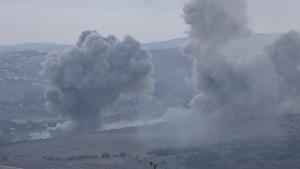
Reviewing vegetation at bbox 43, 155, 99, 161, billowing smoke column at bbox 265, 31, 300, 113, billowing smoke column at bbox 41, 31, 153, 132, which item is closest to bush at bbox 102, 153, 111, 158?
vegetation at bbox 43, 155, 99, 161

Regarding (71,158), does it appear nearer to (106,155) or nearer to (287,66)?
(106,155)

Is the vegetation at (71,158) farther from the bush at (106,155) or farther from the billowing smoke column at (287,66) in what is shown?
the billowing smoke column at (287,66)

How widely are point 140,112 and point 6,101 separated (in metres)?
34.5

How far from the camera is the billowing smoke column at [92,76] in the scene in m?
90.4

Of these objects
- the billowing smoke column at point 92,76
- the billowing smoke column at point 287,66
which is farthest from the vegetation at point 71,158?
the billowing smoke column at point 287,66

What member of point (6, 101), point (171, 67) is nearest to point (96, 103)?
point (6, 101)

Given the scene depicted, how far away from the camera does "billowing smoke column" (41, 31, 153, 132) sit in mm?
90375

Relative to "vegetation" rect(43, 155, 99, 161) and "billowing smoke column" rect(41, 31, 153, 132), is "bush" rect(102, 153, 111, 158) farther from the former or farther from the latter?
"billowing smoke column" rect(41, 31, 153, 132)

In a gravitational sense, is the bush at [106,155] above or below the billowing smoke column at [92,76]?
below

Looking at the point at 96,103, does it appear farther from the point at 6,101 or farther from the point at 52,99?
the point at 6,101

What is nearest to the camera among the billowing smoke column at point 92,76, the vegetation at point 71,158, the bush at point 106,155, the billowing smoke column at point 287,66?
the vegetation at point 71,158

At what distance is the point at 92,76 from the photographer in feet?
296

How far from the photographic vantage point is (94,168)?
60.1 metres

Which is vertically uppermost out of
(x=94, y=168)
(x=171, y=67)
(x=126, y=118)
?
(x=171, y=67)
